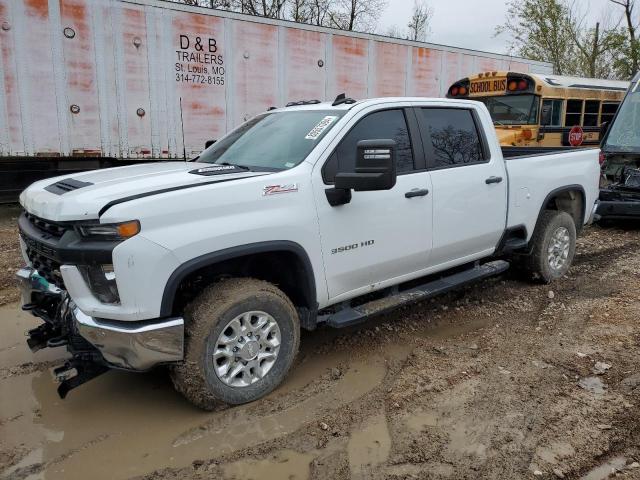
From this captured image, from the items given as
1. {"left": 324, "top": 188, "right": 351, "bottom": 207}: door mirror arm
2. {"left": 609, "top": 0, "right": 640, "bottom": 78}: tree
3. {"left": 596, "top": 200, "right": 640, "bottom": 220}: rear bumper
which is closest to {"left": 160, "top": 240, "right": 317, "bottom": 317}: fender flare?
{"left": 324, "top": 188, "right": 351, "bottom": 207}: door mirror arm

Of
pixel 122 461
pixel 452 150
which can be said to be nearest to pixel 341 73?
pixel 452 150

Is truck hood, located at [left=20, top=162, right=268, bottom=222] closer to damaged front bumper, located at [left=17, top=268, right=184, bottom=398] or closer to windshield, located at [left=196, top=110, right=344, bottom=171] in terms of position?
windshield, located at [left=196, top=110, right=344, bottom=171]

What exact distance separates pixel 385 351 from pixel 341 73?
29.4 ft

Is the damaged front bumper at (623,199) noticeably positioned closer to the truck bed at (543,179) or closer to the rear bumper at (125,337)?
the truck bed at (543,179)

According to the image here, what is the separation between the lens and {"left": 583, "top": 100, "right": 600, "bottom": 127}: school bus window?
496 inches

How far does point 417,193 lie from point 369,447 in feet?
6.17

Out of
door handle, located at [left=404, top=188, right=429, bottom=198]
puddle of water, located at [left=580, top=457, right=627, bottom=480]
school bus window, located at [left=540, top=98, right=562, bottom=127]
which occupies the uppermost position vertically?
school bus window, located at [left=540, top=98, right=562, bottom=127]

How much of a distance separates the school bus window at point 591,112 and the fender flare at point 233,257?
11411mm

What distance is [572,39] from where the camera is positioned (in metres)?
28.2

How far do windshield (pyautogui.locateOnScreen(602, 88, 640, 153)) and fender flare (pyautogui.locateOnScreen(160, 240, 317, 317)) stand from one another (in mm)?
7258

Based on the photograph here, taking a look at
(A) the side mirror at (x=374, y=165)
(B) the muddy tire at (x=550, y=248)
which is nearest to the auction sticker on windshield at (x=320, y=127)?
(A) the side mirror at (x=374, y=165)

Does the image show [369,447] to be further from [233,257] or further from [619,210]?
[619,210]

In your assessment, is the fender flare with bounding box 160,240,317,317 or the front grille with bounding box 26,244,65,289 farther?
the front grille with bounding box 26,244,65,289

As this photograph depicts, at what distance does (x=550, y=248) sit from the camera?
5.66 metres
